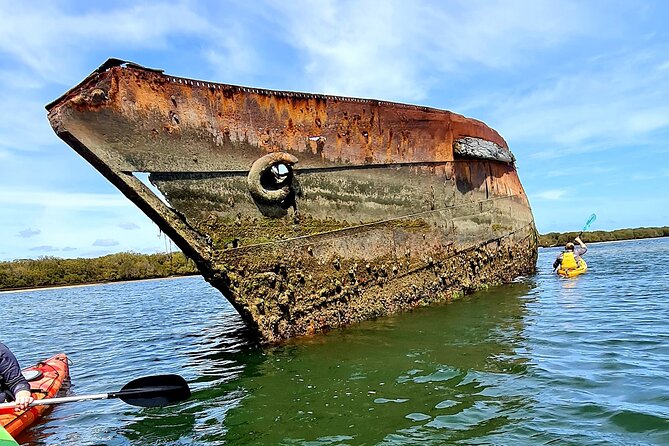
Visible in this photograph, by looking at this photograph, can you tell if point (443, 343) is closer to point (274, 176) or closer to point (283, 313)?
point (283, 313)

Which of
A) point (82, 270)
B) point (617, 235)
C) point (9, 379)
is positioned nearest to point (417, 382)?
point (9, 379)

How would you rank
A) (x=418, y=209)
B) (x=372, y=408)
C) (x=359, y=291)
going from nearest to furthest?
(x=372, y=408)
(x=359, y=291)
(x=418, y=209)

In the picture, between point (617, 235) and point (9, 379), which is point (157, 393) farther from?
point (617, 235)

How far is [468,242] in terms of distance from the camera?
313 inches

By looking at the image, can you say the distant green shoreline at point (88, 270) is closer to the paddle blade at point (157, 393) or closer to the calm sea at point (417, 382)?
the calm sea at point (417, 382)

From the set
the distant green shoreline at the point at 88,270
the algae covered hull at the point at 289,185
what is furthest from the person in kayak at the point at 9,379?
the distant green shoreline at the point at 88,270

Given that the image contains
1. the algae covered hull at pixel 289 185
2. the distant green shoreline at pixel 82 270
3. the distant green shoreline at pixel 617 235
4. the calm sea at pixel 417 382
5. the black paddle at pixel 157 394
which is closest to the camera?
the calm sea at pixel 417 382

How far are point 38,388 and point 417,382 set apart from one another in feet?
13.4

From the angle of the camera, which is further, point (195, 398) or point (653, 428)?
point (195, 398)

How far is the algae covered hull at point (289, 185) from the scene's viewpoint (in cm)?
477

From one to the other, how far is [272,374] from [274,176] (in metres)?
2.23

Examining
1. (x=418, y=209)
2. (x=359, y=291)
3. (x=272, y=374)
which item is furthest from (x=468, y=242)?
(x=272, y=374)

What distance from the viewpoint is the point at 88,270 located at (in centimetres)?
3547

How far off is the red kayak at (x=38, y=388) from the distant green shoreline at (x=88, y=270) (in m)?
26.4
